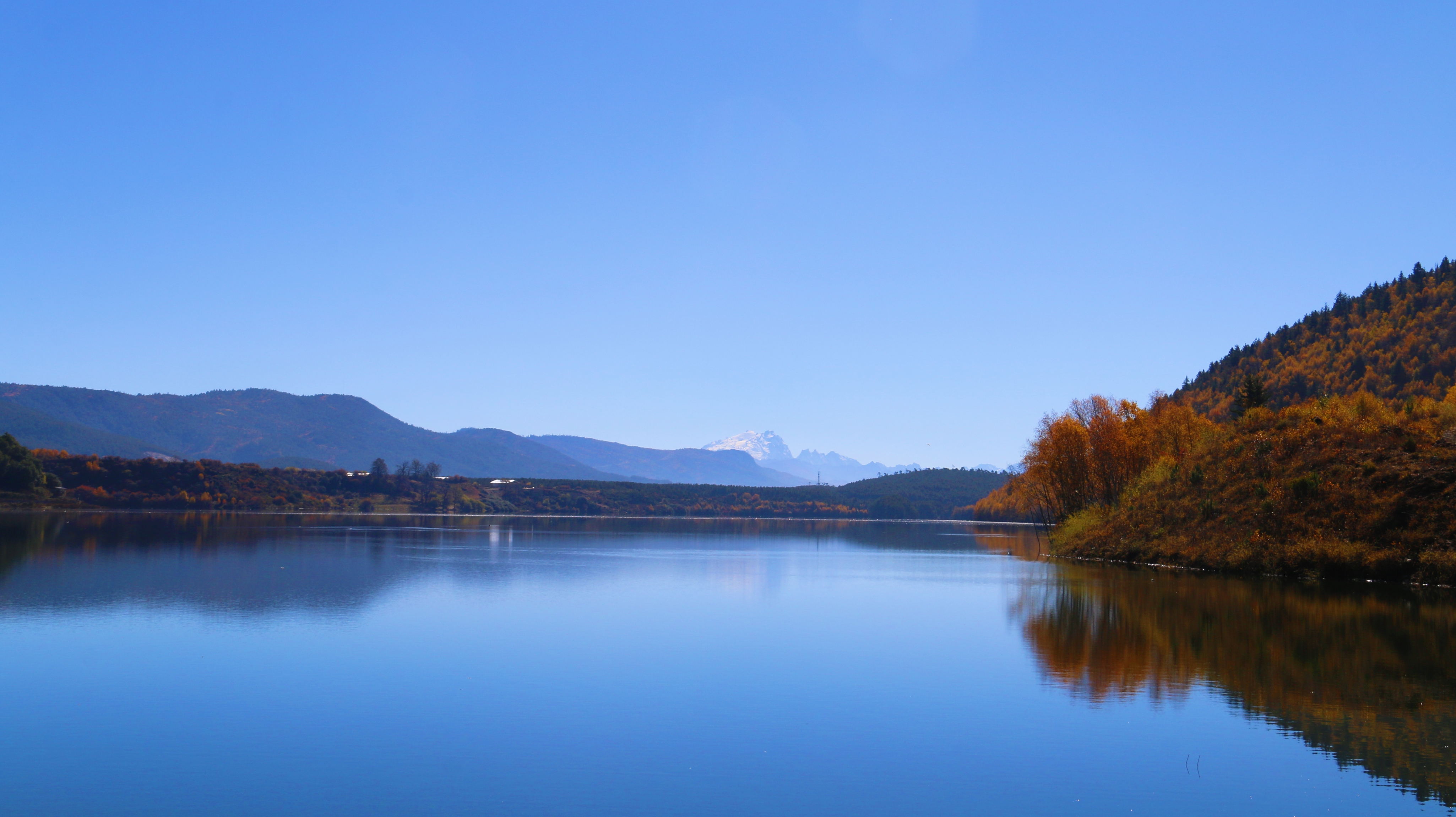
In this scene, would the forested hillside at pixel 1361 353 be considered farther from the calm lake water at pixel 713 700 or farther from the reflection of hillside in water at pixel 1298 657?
the calm lake water at pixel 713 700

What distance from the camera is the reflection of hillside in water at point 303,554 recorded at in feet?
117

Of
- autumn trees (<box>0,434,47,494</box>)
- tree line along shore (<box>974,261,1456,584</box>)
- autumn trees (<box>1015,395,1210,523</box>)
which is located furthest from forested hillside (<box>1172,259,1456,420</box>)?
autumn trees (<box>0,434,47,494</box>)

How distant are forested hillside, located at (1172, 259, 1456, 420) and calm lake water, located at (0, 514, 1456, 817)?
226 ft

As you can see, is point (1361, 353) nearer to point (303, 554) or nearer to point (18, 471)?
point (303, 554)

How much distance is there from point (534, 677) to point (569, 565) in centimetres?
3740

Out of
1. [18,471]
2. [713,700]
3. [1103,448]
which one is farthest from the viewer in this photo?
[18,471]

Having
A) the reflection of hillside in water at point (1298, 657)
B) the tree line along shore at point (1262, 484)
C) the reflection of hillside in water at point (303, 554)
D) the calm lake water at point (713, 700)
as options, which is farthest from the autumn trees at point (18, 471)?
the reflection of hillside in water at point (1298, 657)

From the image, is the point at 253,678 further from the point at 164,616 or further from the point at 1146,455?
the point at 1146,455

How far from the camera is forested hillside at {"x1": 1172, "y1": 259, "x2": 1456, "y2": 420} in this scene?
10825 cm

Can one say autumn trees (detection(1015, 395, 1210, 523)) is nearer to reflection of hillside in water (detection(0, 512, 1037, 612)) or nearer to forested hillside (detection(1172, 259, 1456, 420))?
reflection of hillside in water (detection(0, 512, 1037, 612))

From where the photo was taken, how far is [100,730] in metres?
15.4

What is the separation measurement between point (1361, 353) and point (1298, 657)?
114 m

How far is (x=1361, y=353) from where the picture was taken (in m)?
118

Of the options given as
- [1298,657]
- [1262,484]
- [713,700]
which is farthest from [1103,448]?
[713,700]
